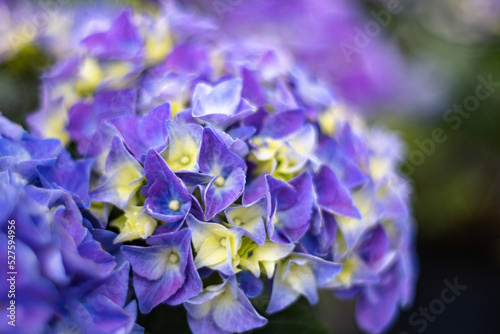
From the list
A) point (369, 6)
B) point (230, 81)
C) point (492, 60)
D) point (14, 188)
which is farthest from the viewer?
point (369, 6)

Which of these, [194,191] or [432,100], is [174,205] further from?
[432,100]

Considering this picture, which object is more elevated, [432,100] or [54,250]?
[54,250]

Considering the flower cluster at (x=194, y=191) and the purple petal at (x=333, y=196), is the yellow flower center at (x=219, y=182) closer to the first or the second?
the flower cluster at (x=194, y=191)

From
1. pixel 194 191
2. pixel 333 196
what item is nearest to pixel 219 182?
pixel 194 191

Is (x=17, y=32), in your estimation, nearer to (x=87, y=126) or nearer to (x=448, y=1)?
(x=87, y=126)

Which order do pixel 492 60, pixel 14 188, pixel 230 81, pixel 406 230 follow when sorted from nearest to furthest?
→ 1. pixel 14 188
2. pixel 230 81
3. pixel 406 230
4. pixel 492 60

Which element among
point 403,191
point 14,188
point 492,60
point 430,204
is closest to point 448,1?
point 492,60
